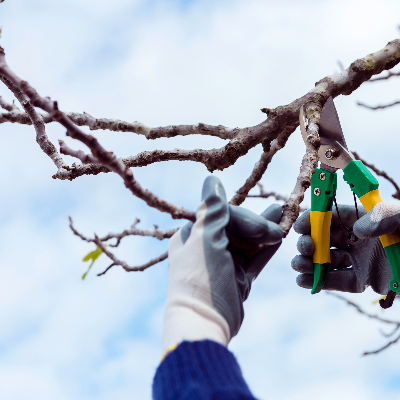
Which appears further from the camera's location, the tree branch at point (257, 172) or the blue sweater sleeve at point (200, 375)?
the tree branch at point (257, 172)

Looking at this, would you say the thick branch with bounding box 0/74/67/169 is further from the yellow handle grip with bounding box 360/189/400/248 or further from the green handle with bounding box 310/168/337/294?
the yellow handle grip with bounding box 360/189/400/248

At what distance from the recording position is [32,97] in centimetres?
101

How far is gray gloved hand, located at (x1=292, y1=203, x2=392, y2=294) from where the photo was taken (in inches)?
73.7

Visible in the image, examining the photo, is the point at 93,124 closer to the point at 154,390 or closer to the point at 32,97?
the point at 32,97

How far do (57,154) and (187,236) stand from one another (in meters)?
1.23

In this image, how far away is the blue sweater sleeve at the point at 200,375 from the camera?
94 centimetres

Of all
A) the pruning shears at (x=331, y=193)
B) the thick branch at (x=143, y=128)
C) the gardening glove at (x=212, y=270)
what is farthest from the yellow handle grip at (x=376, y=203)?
the thick branch at (x=143, y=128)

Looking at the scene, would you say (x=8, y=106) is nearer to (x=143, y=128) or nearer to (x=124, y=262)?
(x=143, y=128)

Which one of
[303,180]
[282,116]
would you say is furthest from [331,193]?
[282,116]

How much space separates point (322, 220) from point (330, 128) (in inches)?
17.3

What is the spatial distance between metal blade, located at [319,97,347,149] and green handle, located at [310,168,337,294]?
0.57 ft

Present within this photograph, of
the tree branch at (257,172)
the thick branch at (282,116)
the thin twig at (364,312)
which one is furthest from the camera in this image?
the thin twig at (364,312)

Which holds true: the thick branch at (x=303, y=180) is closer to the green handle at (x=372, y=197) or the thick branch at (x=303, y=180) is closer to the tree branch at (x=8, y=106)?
the green handle at (x=372, y=197)

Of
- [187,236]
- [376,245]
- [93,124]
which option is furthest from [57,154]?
[376,245]
